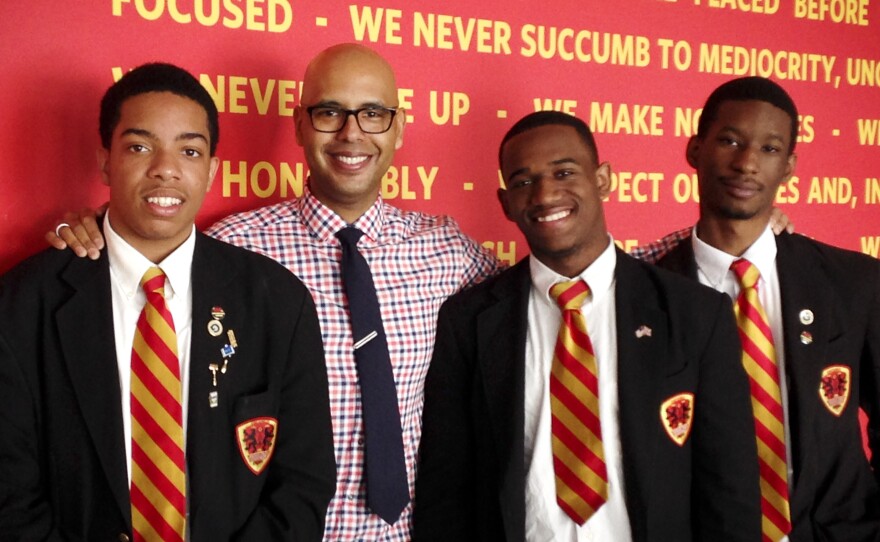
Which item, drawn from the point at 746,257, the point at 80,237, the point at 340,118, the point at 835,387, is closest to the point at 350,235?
the point at 340,118

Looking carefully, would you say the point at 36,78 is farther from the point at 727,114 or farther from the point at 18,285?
the point at 727,114

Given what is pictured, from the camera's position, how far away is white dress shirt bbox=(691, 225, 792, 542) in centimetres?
214

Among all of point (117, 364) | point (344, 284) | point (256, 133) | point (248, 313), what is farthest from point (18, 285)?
point (256, 133)

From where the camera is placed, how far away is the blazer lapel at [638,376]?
1820 mm

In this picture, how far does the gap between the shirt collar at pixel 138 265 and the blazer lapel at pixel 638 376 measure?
94cm

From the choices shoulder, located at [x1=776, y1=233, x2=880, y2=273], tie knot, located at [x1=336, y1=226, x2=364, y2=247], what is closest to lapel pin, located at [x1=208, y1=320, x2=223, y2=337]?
tie knot, located at [x1=336, y1=226, x2=364, y2=247]

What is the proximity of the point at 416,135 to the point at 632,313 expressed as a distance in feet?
3.65

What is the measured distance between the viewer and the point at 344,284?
2.13 m

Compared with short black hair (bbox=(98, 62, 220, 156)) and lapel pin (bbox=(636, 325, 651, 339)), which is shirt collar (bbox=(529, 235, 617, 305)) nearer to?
lapel pin (bbox=(636, 325, 651, 339))

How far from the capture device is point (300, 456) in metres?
1.82

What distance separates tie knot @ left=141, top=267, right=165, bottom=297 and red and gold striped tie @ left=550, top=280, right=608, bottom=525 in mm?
847

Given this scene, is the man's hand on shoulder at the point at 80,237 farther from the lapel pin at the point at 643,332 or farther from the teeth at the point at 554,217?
the lapel pin at the point at 643,332

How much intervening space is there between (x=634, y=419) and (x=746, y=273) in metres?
0.52

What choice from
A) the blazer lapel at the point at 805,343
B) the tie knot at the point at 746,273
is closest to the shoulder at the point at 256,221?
Result: the tie knot at the point at 746,273
